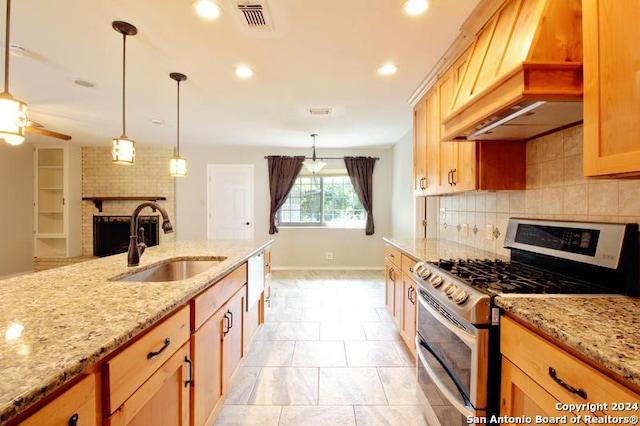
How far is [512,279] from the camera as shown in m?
1.36

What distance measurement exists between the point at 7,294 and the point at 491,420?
2.00 meters

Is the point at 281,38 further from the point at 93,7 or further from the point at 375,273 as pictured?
the point at 375,273

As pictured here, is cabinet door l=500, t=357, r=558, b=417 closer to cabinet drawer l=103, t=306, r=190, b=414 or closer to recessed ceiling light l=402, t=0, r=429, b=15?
cabinet drawer l=103, t=306, r=190, b=414

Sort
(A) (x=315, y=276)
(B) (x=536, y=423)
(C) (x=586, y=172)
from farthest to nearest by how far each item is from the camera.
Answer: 1. (A) (x=315, y=276)
2. (C) (x=586, y=172)
3. (B) (x=536, y=423)

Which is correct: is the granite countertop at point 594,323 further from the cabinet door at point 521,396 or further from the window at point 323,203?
the window at point 323,203

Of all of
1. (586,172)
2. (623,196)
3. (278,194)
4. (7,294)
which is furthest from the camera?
(278,194)

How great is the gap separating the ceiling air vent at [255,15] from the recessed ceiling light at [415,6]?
0.83 meters

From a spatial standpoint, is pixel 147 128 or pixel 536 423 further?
pixel 147 128

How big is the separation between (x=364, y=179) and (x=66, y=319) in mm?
5106

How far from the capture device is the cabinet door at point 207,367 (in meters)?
1.32

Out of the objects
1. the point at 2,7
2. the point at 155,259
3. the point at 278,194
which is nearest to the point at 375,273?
the point at 278,194

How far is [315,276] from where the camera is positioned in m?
5.16

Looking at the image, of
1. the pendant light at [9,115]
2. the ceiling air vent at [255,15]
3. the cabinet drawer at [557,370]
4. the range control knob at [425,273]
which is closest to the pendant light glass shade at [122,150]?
the pendant light at [9,115]

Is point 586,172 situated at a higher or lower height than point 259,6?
lower
